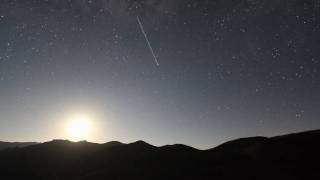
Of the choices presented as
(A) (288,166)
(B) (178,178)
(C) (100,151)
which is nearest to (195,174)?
(B) (178,178)

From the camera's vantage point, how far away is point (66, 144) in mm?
70312

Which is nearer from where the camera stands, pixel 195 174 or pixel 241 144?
pixel 195 174

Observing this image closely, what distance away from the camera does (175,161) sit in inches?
1780

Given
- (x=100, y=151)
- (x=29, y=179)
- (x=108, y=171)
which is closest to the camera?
(x=108, y=171)

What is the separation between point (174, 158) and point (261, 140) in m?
13.3

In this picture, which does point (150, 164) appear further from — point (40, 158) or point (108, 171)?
point (40, 158)

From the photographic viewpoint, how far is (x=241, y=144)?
→ 4628 cm

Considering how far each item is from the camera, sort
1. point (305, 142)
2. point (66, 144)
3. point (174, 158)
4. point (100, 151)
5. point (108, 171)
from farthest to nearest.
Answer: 1. point (66, 144)
2. point (100, 151)
3. point (174, 158)
4. point (108, 171)
5. point (305, 142)

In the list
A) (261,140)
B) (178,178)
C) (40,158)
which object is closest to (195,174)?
(178,178)

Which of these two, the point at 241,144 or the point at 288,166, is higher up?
the point at 241,144

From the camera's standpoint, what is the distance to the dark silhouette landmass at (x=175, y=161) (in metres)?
35.2

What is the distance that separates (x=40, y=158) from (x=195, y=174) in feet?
127

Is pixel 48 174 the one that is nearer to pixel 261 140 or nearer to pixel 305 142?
pixel 261 140

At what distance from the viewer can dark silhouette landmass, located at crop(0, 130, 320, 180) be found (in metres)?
35.2
